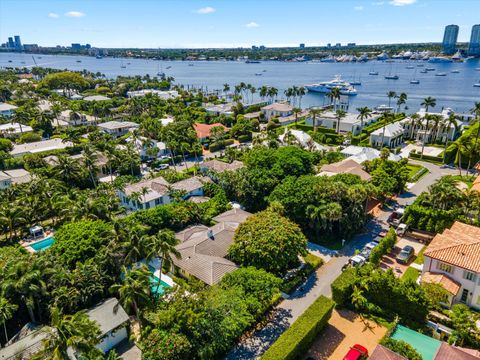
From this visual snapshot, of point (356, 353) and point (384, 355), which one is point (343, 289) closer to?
point (356, 353)

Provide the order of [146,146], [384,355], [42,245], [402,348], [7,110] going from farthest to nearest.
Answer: [7,110], [146,146], [42,245], [402,348], [384,355]

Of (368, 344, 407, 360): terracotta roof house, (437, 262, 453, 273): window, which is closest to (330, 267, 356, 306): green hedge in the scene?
(368, 344, 407, 360): terracotta roof house

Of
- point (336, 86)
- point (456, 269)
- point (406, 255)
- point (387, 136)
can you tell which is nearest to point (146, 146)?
point (387, 136)

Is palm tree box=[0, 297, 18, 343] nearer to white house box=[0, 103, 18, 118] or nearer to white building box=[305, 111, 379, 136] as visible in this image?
white building box=[305, 111, 379, 136]

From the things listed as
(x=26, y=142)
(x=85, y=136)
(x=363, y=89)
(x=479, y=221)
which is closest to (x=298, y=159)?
(x=479, y=221)

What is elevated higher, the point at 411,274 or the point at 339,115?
the point at 339,115

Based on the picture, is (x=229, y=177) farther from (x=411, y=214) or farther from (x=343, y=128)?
(x=343, y=128)
